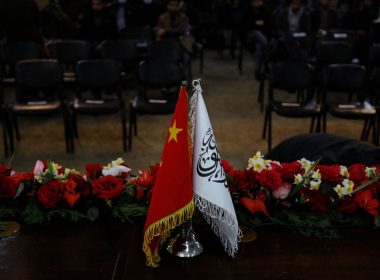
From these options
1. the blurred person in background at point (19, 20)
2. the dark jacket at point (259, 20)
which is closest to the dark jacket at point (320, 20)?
the dark jacket at point (259, 20)

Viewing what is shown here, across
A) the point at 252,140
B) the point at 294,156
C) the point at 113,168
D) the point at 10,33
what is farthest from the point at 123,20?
the point at 113,168

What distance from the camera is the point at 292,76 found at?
6438mm

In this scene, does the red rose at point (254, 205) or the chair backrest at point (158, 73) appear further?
the chair backrest at point (158, 73)

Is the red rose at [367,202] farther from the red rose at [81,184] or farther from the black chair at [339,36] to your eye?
the black chair at [339,36]

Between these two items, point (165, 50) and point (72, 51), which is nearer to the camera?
point (72, 51)

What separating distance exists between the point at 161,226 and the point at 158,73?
4545 mm

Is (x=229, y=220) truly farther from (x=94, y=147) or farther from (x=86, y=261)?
(x=94, y=147)

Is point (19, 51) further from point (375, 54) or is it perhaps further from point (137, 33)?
point (375, 54)

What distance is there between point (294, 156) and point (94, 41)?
5571 mm

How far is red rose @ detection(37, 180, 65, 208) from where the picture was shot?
2512mm

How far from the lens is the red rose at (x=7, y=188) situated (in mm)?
2559

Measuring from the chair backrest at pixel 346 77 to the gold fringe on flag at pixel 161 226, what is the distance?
14.9ft

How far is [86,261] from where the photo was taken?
221 centimetres

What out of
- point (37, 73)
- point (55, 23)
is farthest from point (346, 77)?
point (55, 23)
